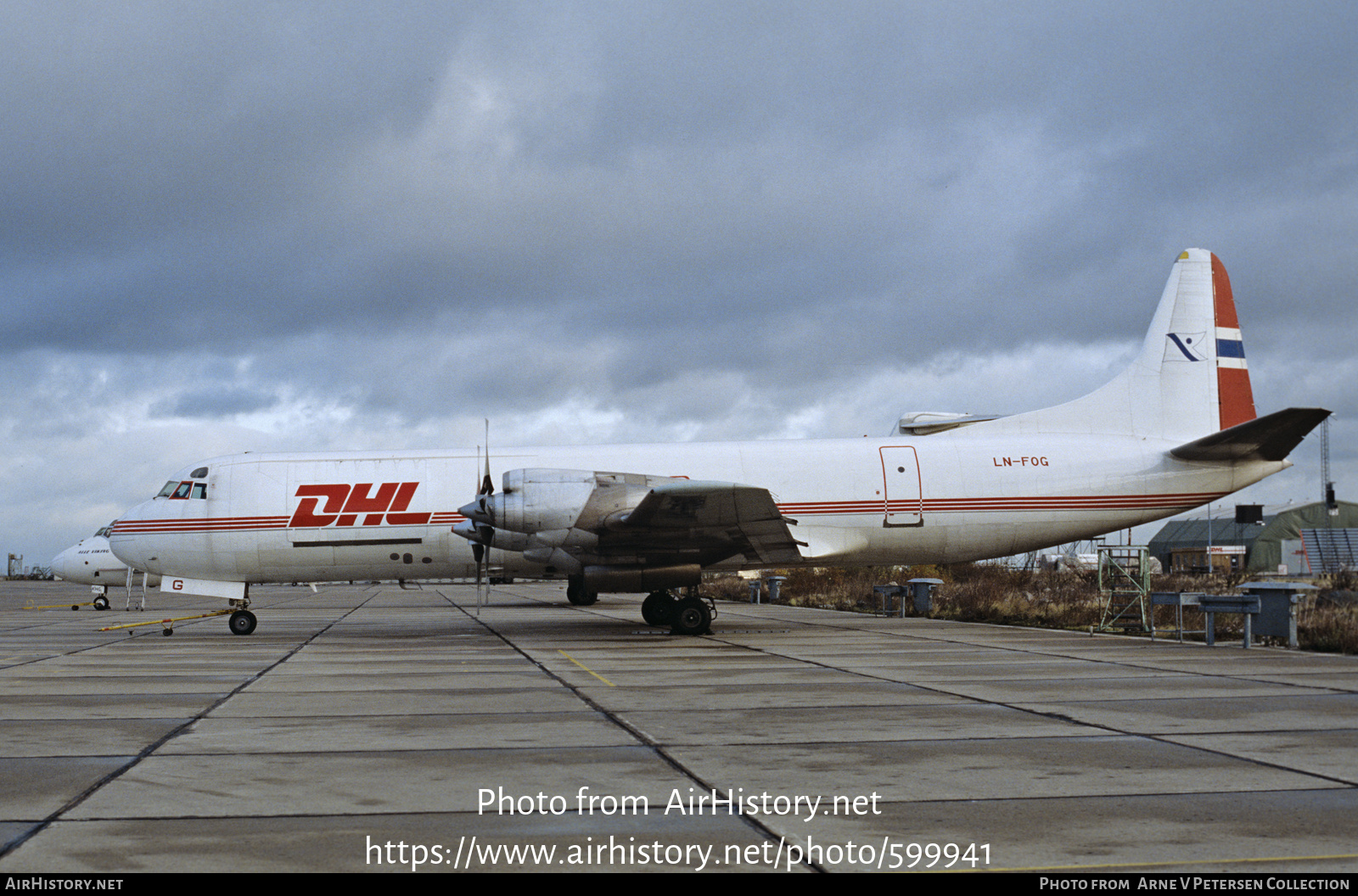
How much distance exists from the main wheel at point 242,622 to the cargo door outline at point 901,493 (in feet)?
43.3

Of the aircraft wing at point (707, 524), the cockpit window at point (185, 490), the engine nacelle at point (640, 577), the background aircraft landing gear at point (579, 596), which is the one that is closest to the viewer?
the aircraft wing at point (707, 524)

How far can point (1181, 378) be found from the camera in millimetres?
22781

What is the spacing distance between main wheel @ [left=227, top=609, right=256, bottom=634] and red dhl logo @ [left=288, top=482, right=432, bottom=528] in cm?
232

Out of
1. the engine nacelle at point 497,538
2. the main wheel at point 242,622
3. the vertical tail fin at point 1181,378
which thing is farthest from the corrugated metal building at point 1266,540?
the main wheel at point 242,622

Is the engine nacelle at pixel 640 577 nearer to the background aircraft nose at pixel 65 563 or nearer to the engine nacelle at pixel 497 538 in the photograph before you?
the engine nacelle at pixel 497 538

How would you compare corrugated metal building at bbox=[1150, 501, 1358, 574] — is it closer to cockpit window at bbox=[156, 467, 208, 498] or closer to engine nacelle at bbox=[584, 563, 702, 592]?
engine nacelle at bbox=[584, 563, 702, 592]

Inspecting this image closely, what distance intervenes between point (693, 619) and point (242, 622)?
9552 millimetres

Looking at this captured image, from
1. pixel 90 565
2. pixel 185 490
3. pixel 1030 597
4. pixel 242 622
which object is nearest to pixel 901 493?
pixel 1030 597

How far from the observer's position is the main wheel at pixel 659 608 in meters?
21.1

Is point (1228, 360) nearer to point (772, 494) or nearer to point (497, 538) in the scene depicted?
point (772, 494)

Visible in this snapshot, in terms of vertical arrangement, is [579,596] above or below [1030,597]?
above

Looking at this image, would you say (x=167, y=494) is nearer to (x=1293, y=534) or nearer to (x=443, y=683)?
(x=443, y=683)

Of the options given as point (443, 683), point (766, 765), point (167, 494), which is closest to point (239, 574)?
point (167, 494)
